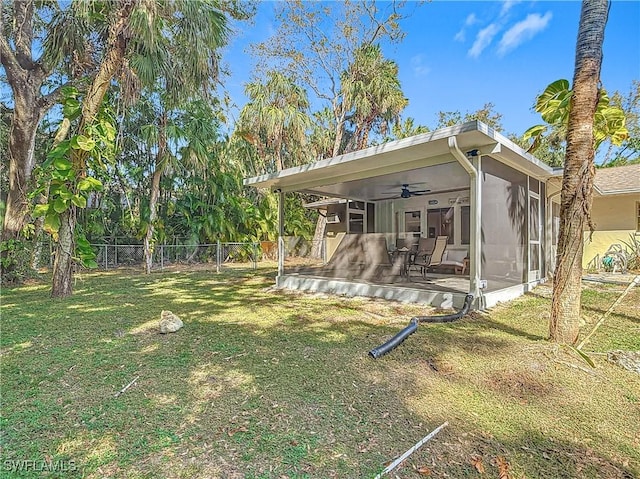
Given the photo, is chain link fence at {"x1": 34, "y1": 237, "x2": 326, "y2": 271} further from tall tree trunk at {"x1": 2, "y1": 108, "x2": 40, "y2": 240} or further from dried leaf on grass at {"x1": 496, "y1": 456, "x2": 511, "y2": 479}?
dried leaf on grass at {"x1": 496, "y1": 456, "x2": 511, "y2": 479}

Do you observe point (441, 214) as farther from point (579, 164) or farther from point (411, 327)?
point (579, 164)

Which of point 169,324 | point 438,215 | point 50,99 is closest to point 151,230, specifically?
point 50,99

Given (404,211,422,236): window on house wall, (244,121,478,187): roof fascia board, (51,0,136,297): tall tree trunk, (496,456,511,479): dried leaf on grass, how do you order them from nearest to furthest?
(496,456,511,479): dried leaf on grass → (244,121,478,187): roof fascia board → (51,0,136,297): tall tree trunk → (404,211,422,236): window on house wall

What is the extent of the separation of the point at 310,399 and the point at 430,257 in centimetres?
681

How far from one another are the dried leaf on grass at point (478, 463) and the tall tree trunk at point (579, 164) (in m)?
2.44

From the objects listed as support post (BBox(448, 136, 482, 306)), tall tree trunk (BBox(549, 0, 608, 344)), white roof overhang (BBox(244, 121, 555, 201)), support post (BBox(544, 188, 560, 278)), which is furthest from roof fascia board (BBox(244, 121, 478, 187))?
support post (BBox(544, 188, 560, 278))

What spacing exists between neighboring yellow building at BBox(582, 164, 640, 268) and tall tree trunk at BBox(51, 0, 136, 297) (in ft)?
42.2

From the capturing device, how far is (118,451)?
208 centimetres

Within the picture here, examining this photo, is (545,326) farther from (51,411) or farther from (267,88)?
(267,88)

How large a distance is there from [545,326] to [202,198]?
13.0 meters

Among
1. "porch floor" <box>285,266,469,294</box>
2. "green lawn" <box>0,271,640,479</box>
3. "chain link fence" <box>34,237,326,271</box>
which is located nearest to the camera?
"green lawn" <box>0,271,640,479</box>

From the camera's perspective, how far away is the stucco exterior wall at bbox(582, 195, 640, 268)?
10953 mm

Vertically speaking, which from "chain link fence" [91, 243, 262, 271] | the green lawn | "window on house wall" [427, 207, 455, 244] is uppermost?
"window on house wall" [427, 207, 455, 244]

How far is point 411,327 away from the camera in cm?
437
